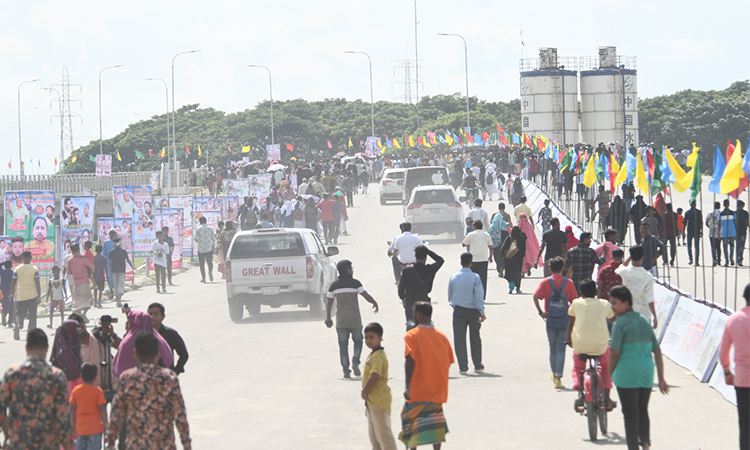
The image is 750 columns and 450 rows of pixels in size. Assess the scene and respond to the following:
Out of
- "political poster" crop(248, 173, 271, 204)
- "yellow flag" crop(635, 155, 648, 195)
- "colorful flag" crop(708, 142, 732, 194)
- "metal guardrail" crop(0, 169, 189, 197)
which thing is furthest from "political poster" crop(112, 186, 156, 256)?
"metal guardrail" crop(0, 169, 189, 197)

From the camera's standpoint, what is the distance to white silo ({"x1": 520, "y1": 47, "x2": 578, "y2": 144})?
7738cm

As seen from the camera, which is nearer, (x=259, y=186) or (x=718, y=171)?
(x=718, y=171)

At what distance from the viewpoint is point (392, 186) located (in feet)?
145

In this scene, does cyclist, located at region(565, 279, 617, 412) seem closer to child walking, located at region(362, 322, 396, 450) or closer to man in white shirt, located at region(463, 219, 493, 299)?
child walking, located at region(362, 322, 396, 450)

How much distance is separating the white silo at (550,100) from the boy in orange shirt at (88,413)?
71450 mm

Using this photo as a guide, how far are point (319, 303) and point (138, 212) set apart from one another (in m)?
11.8

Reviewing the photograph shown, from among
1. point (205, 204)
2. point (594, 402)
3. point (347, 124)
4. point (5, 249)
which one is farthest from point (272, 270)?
point (347, 124)

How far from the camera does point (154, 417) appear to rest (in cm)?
650

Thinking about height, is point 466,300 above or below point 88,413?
above

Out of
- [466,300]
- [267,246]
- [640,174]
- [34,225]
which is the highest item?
[640,174]

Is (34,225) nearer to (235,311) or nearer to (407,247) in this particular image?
(235,311)

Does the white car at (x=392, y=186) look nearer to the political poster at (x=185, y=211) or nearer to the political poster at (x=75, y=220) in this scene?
the political poster at (x=185, y=211)

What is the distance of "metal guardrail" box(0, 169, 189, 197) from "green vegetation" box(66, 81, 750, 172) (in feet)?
115

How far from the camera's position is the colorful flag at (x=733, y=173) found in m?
13.2
